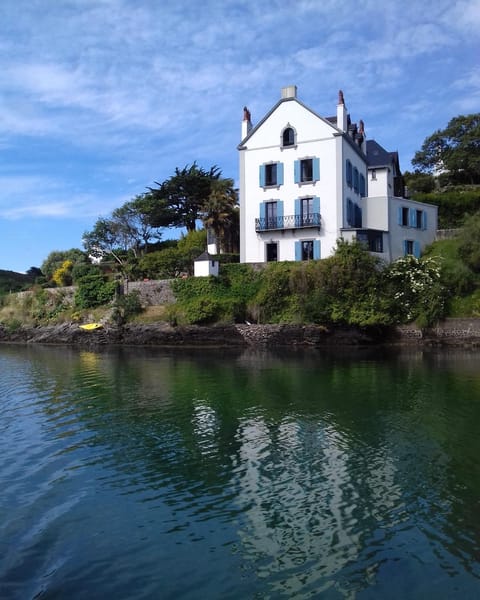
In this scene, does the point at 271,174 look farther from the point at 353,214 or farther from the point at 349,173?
the point at 353,214

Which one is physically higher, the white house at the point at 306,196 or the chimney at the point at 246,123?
the chimney at the point at 246,123

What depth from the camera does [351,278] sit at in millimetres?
35531

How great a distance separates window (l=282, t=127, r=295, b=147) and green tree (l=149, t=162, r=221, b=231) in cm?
1367

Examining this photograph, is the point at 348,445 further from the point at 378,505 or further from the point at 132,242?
the point at 132,242

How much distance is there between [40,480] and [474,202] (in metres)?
47.0

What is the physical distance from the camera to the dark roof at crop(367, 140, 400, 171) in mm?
47812

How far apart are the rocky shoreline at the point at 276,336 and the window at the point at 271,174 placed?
11.0 meters

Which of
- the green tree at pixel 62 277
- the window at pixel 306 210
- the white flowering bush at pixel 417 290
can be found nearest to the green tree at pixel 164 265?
the window at pixel 306 210

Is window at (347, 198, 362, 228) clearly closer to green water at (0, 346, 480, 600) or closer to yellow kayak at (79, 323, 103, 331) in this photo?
yellow kayak at (79, 323, 103, 331)

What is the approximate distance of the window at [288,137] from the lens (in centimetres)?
3931

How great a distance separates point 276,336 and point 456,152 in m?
34.6

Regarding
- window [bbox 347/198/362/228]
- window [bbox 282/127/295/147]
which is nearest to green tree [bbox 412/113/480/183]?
window [bbox 347/198/362/228]

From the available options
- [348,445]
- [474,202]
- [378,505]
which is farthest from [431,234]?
[378,505]

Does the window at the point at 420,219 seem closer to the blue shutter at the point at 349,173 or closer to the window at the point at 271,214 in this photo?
the blue shutter at the point at 349,173
